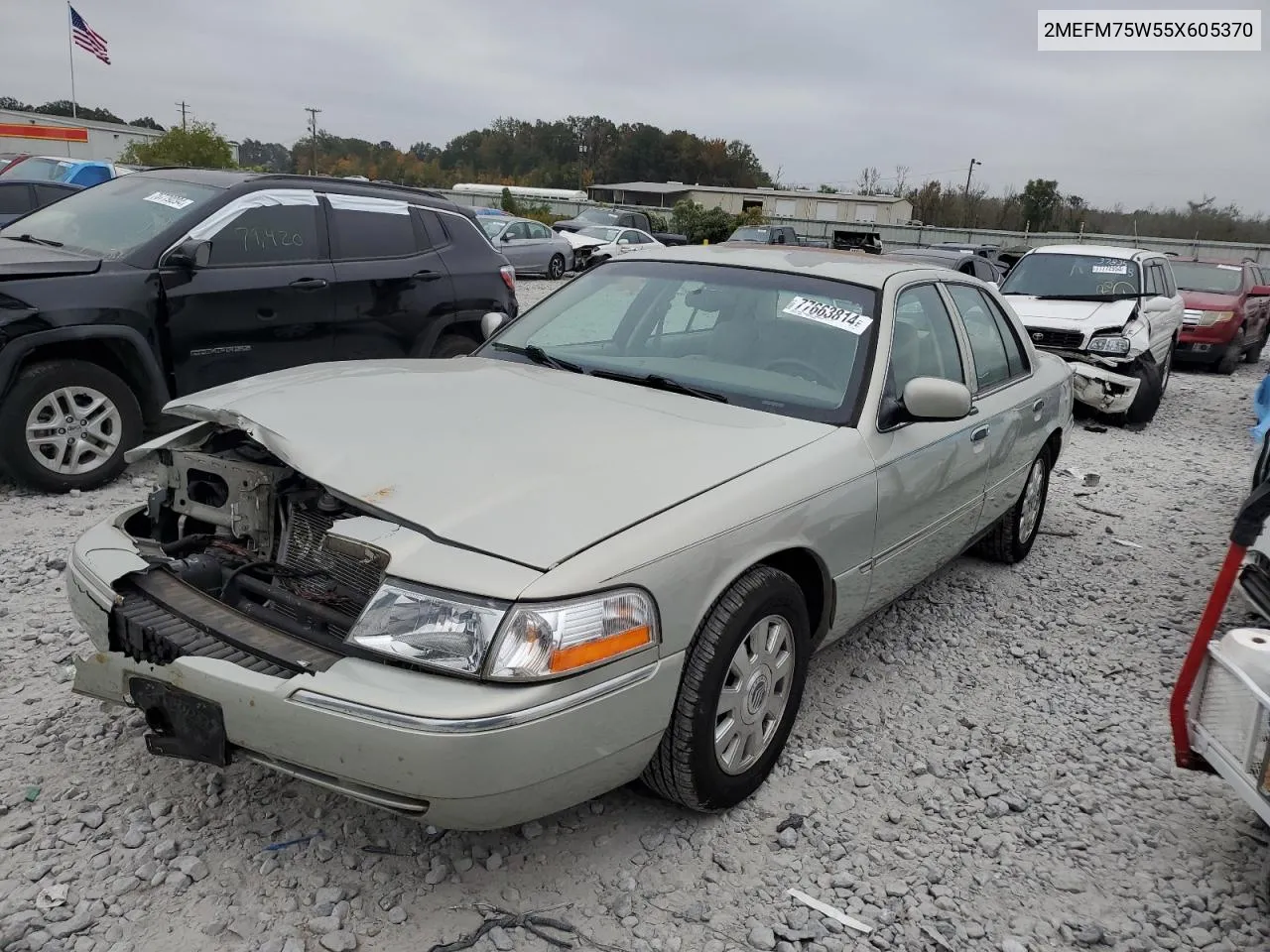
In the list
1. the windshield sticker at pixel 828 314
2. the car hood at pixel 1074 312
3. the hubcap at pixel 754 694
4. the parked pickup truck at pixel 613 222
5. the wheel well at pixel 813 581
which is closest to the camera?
the hubcap at pixel 754 694

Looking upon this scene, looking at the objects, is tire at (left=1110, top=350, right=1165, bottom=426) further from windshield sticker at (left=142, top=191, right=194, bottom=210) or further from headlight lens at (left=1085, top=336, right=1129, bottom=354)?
windshield sticker at (left=142, top=191, right=194, bottom=210)

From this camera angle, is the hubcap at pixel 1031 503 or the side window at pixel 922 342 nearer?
the side window at pixel 922 342

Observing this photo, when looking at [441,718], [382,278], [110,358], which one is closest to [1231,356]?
[382,278]

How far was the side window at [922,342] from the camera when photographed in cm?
353

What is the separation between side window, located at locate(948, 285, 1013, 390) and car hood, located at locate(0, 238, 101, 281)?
464 centimetres

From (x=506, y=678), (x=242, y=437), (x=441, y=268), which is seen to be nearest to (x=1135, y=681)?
(x=506, y=678)

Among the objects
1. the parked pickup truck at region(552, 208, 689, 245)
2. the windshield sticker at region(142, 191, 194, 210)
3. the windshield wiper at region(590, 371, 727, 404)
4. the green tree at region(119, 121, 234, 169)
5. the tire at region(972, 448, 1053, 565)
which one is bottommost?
the tire at region(972, 448, 1053, 565)

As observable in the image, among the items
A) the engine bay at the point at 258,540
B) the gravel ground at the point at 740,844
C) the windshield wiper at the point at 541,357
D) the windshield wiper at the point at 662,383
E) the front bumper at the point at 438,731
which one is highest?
the windshield wiper at the point at 541,357

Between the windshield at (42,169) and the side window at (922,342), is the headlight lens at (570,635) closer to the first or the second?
the side window at (922,342)

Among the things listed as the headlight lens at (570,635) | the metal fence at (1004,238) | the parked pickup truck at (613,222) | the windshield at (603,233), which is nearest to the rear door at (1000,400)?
the headlight lens at (570,635)

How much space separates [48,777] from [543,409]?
6.22 feet

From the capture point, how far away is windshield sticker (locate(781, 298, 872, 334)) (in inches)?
138

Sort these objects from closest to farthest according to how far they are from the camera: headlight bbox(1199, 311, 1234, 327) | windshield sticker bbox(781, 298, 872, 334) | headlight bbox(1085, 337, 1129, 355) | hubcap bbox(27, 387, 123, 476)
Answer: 1. windshield sticker bbox(781, 298, 872, 334)
2. hubcap bbox(27, 387, 123, 476)
3. headlight bbox(1085, 337, 1129, 355)
4. headlight bbox(1199, 311, 1234, 327)

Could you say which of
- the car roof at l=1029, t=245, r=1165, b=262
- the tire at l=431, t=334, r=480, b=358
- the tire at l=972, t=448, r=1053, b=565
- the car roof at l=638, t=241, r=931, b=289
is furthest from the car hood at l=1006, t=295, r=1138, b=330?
the car roof at l=638, t=241, r=931, b=289
